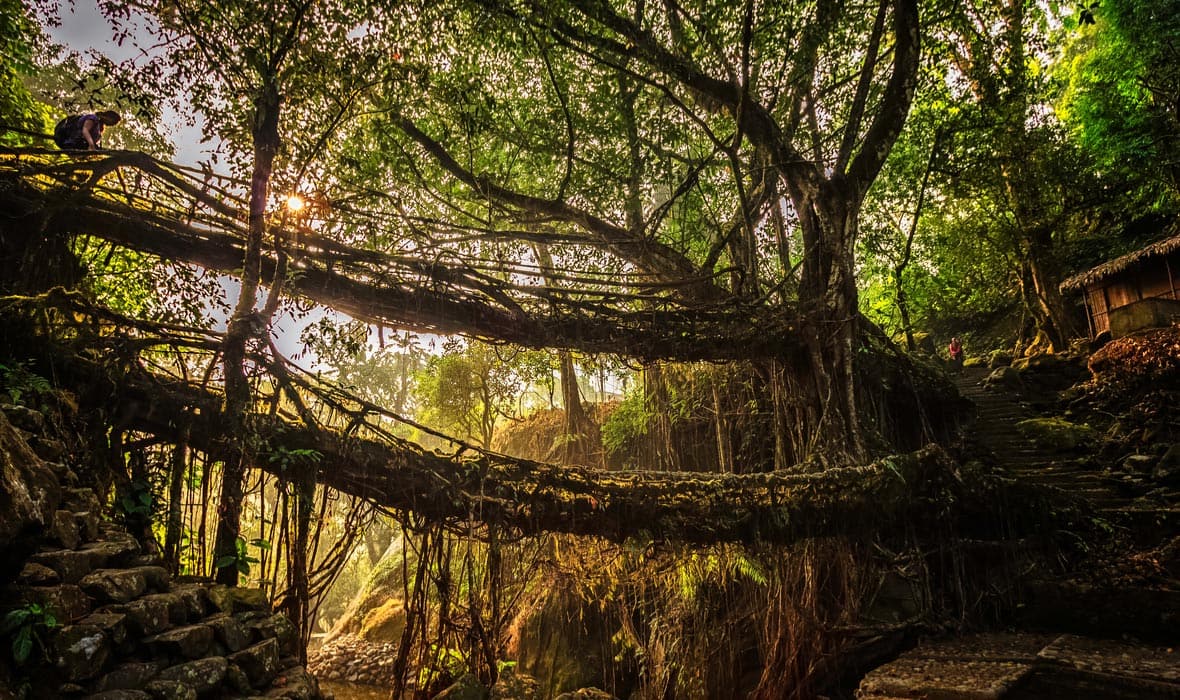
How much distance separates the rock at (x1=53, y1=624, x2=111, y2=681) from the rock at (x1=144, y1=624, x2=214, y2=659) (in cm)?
20

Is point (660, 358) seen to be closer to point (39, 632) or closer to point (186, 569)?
point (186, 569)

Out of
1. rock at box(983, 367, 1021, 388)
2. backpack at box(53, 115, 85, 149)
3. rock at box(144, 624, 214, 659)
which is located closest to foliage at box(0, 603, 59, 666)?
rock at box(144, 624, 214, 659)

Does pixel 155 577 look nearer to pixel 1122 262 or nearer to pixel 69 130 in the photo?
pixel 69 130

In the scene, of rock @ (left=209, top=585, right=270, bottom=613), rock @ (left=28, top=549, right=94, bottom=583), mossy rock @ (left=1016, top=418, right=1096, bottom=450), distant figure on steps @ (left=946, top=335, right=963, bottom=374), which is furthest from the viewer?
distant figure on steps @ (left=946, top=335, right=963, bottom=374)

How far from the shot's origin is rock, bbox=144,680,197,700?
2.21 m

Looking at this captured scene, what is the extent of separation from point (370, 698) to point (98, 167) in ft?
34.3

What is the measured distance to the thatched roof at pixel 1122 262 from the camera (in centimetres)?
1027

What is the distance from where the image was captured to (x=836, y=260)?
578 centimetres

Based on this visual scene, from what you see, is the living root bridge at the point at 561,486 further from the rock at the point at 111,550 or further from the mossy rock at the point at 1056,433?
the mossy rock at the point at 1056,433

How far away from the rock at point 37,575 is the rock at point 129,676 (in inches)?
18.7

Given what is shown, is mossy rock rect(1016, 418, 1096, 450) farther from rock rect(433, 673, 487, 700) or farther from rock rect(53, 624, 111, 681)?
rock rect(53, 624, 111, 681)

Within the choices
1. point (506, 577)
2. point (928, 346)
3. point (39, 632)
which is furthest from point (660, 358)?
point (928, 346)

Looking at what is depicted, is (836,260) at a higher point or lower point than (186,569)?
higher

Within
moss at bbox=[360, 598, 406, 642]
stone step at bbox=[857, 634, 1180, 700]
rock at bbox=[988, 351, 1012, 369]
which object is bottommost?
moss at bbox=[360, 598, 406, 642]
